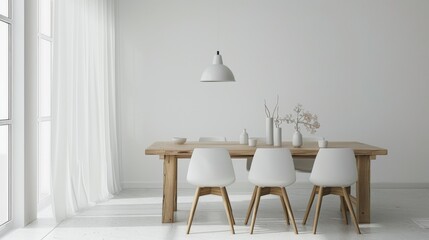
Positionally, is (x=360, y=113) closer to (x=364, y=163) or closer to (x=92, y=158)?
(x=364, y=163)

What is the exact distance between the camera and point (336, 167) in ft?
15.9

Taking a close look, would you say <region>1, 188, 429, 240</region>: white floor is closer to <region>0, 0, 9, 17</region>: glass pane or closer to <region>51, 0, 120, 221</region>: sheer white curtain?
<region>51, 0, 120, 221</region>: sheer white curtain

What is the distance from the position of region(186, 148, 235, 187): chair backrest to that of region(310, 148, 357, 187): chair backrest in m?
0.86

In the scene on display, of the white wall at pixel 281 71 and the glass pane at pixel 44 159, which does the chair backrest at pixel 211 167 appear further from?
the white wall at pixel 281 71

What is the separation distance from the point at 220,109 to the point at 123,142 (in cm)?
151

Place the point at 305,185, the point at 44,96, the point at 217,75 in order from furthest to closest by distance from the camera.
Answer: the point at 305,185, the point at 44,96, the point at 217,75

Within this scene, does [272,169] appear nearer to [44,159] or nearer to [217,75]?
[217,75]

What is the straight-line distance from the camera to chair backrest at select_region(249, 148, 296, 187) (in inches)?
190

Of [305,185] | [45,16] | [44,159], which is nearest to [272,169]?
[305,185]

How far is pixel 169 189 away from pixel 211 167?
26.0 inches

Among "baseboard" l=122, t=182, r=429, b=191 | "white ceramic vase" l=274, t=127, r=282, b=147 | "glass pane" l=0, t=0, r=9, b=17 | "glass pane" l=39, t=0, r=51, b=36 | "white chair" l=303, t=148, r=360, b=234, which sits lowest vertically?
"baseboard" l=122, t=182, r=429, b=191

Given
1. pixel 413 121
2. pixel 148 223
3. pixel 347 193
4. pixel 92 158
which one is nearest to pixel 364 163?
pixel 347 193

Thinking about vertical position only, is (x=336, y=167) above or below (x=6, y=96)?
below

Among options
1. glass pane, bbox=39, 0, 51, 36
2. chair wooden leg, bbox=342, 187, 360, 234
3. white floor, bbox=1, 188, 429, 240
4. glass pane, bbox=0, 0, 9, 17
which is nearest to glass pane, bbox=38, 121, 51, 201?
white floor, bbox=1, 188, 429, 240
